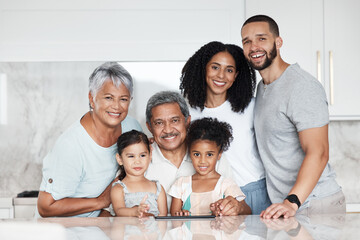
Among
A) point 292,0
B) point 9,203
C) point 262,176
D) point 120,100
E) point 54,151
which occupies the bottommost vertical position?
point 9,203

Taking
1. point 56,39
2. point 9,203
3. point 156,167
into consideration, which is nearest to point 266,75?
point 156,167

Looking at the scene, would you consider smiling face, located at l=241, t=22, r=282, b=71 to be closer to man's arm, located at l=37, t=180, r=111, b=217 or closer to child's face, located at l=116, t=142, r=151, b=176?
child's face, located at l=116, t=142, r=151, b=176

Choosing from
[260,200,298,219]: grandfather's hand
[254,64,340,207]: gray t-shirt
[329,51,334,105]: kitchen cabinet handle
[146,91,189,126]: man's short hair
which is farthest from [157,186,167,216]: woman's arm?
[329,51,334,105]: kitchen cabinet handle

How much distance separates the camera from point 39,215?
1.78 metres

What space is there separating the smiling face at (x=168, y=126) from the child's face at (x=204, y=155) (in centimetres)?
6

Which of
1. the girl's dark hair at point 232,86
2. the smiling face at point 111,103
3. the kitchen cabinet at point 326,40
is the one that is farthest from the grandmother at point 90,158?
the kitchen cabinet at point 326,40

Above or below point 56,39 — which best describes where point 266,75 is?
below

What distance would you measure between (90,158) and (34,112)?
43.3 inches

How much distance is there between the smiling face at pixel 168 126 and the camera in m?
1.69

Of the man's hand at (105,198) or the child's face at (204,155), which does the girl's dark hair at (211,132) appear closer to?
the child's face at (204,155)

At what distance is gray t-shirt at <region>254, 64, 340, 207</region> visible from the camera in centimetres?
153

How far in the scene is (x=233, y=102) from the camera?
6.02 feet

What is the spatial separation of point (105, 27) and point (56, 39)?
28cm

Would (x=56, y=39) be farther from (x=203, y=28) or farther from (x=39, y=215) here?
(x=39, y=215)
